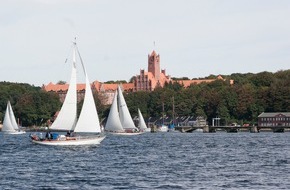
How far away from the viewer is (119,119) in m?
146

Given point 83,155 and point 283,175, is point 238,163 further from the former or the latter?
point 83,155

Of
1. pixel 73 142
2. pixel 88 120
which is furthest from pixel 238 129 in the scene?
pixel 73 142

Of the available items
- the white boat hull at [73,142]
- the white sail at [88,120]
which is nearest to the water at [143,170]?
the white boat hull at [73,142]

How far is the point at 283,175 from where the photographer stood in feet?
178

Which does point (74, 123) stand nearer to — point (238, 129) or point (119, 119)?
point (119, 119)

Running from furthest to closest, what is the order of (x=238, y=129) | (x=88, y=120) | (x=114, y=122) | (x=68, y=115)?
(x=238, y=129) → (x=114, y=122) → (x=68, y=115) → (x=88, y=120)

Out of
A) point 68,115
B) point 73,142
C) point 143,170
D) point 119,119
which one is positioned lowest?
point 143,170

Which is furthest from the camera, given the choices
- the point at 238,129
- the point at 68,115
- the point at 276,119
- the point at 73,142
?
the point at 276,119

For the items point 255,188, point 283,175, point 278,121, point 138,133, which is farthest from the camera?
point 278,121

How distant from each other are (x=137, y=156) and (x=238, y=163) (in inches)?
526

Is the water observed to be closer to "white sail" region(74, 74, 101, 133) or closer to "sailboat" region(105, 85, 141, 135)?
"white sail" region(74, 74, 101, 133)

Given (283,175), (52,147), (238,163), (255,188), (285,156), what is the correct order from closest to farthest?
1. (255,188)
2. (283,175)
3. (238,163)
4. (285,156)
5. (52,147)

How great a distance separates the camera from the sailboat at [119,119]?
144 meters

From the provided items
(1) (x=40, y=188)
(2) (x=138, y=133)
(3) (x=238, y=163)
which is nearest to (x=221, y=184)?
(1) (x=40, y=188)
